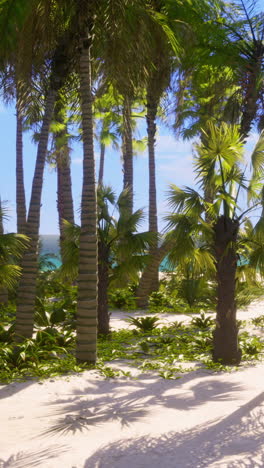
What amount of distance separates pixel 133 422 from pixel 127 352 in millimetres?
4663

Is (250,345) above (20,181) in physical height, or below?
below

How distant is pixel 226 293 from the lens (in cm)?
993

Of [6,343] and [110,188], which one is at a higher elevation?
[110,188]

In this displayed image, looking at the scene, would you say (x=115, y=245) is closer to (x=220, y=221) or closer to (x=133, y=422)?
(x=220, y=221)

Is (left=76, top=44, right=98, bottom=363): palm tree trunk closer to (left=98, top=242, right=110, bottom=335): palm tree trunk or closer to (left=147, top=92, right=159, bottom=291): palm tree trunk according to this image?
(left=98, top=242, right=110, bottom=335): palm tree trunk

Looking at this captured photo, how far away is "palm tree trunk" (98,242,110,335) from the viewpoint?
12178 mm

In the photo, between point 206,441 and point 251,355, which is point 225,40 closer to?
point 251,355

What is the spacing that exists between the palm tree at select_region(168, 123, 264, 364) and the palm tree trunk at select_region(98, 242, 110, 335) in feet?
9.16

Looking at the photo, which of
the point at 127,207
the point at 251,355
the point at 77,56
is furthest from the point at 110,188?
the point at 251,355

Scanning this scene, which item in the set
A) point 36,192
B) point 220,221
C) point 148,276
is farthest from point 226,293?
point 148,276

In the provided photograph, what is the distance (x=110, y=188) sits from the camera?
1242 cm

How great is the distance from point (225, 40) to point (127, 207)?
521 centimetres

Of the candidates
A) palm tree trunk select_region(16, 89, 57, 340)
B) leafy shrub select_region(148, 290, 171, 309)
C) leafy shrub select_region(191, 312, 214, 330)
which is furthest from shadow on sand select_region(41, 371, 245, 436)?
leafy shrub select_region(148, 290, 171, 309)

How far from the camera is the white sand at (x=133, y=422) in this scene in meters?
5.33
